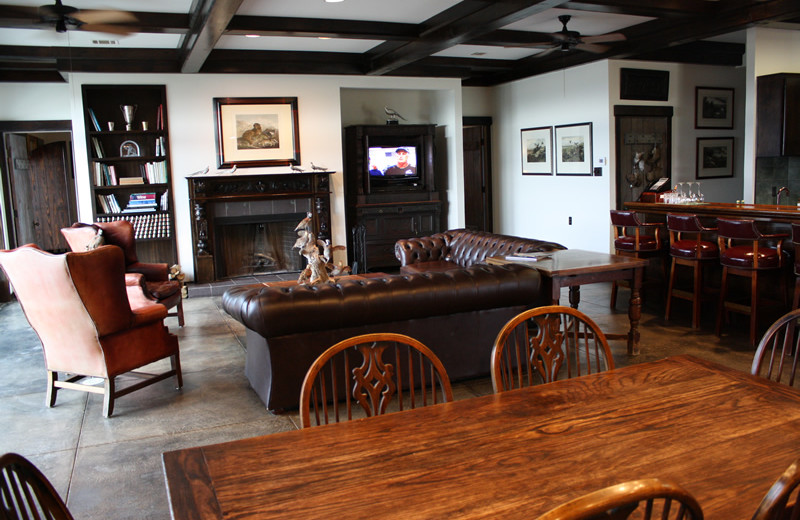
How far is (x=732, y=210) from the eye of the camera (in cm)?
549

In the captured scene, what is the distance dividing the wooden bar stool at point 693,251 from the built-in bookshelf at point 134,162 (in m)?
5.78

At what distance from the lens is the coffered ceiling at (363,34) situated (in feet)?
18.9

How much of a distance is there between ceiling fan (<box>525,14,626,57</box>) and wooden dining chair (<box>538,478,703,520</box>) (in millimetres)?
5964

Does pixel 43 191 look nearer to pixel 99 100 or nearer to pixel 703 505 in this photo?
pixel 99 100

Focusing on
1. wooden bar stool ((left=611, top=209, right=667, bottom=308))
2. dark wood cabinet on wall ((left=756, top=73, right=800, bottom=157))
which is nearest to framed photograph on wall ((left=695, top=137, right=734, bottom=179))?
dark wood cabinet on wall ((left=756, top=73, right=800, bottom=157))

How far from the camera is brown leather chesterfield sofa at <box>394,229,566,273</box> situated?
239 inches

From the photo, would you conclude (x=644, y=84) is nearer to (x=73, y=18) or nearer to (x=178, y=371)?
(x=73, y=18)

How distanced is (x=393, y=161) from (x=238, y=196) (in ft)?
7.47

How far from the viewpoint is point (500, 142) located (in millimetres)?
10555

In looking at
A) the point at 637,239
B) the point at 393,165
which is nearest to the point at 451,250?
the point at 637,239

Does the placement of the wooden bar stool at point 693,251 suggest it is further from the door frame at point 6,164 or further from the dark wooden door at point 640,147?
the door frame at point 6,164

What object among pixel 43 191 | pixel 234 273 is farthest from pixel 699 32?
pixel 43 191

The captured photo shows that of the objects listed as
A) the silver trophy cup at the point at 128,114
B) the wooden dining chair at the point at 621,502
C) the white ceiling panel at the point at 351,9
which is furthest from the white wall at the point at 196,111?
the wooden dining chair at the point at 621,502

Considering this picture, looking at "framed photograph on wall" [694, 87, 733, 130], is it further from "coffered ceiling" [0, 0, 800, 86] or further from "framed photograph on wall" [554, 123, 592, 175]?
"framed photograph on wall" [554, 123, 592, 175]
